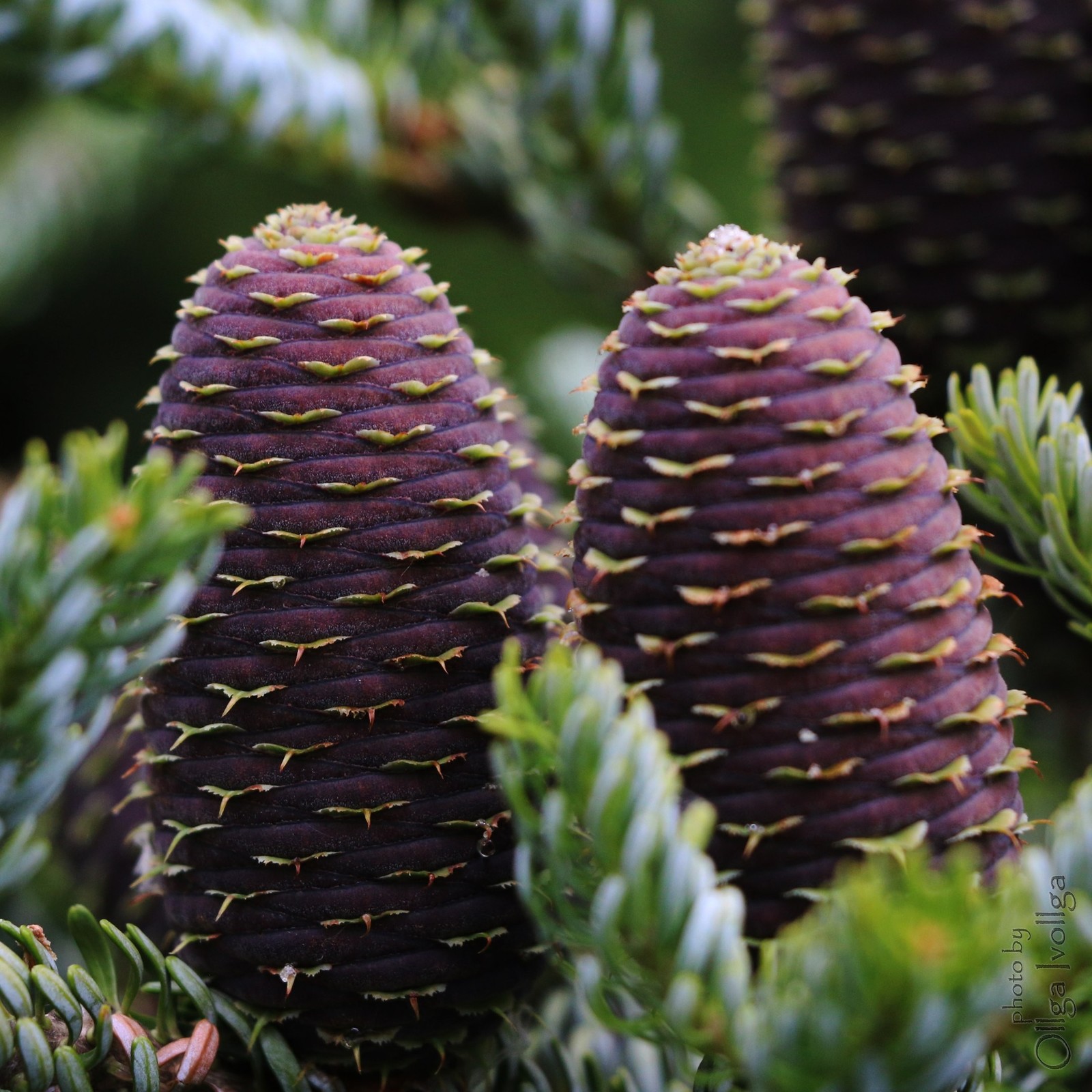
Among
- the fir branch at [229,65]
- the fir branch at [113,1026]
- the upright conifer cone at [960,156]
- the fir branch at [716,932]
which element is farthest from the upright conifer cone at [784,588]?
the fir branch at [229,65]

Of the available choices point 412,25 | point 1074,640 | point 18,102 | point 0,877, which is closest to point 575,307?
point 412,25

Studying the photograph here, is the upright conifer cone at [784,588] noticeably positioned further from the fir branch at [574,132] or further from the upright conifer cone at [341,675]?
the fir branch at [574,132]

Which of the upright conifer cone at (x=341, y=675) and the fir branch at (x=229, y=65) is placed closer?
the upright conifer cone at (x=341, y=675)

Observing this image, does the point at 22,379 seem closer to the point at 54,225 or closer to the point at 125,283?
the point at 125,283

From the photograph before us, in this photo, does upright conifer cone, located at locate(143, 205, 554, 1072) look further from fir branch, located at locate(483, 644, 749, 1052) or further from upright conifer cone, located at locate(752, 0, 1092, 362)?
upright conifer cone, located at locate(752, 0, 1092, 362)

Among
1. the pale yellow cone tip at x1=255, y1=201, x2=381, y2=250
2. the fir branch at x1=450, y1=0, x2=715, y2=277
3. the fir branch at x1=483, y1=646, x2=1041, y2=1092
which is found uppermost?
the fir branch at x1=450, y1=0, x2=715, y2=277

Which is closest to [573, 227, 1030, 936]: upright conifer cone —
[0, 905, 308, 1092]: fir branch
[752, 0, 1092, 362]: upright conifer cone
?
[0, 905, 308, 1092]: fir branch
